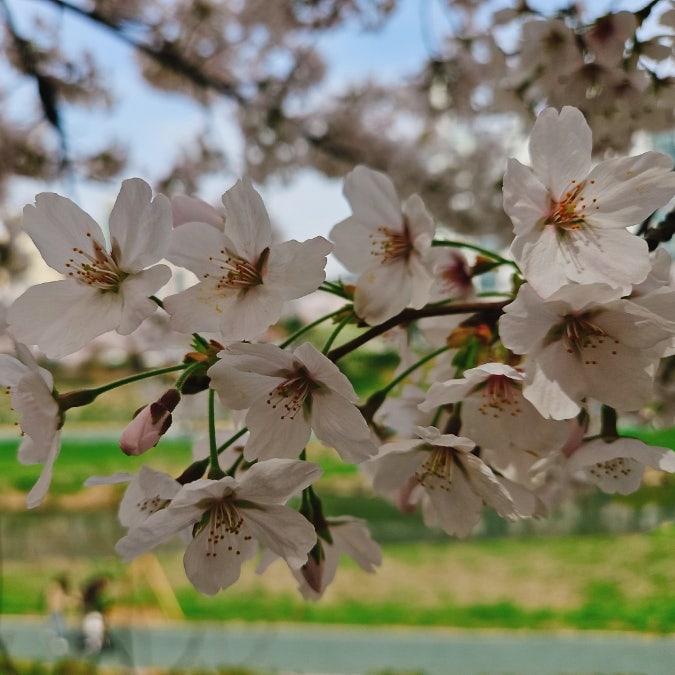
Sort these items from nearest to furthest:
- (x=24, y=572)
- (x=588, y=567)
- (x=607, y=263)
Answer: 1. (x=607, y=263)
2. (x=588, y=567)
3. (x=24, y=572)

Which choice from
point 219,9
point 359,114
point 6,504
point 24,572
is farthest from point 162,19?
point 24,572

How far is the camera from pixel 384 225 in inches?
13.1

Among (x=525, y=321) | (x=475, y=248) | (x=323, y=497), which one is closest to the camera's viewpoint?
(x=525, y=321)

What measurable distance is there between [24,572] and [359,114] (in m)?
1.92

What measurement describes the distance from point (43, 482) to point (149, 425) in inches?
2.1

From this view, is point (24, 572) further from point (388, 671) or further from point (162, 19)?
point (162, 19)

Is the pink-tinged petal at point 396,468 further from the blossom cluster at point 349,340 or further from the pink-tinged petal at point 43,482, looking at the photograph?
the pink-tinged petal at point 43,482

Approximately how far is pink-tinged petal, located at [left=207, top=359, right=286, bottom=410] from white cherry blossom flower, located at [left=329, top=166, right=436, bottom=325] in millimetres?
54

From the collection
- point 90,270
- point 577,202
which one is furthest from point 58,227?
point 577,202

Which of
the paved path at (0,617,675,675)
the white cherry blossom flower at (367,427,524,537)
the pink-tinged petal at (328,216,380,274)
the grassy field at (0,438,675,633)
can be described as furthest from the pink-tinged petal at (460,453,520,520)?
the grassy field at (0,438,675,633)

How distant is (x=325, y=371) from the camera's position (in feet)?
0.86

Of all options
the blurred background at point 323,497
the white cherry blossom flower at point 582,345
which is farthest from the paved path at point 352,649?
the white cherry blossom flower at point 582,345

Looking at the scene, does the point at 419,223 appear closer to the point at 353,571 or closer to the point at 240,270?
the point at 240,270

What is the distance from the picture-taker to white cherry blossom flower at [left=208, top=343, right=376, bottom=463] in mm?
258
